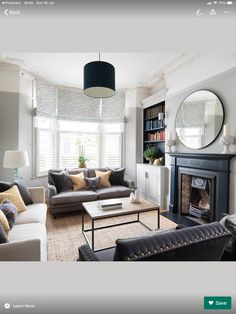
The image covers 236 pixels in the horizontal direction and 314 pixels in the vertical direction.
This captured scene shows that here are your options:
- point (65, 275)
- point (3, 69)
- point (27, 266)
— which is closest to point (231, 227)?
point (65, 275)

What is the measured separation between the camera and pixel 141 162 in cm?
443

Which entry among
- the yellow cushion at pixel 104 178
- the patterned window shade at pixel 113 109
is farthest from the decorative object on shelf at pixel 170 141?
the patterned window shade at pixel 113 109

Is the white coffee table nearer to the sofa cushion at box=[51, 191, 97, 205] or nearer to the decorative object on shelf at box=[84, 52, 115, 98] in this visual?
the sofa cushion at box=[51, 191, 97, 205]

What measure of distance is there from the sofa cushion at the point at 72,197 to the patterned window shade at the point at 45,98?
1.83 metres

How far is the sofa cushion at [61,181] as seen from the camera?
3314 mm

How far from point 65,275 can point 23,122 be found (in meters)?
3.51

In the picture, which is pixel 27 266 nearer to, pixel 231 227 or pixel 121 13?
pixel 121 13

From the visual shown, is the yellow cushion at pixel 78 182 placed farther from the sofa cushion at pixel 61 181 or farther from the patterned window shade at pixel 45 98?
the patterned window shade at pixel 45 98

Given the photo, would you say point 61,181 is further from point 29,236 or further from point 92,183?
point 29,236

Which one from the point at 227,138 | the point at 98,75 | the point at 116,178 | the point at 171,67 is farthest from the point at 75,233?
the point at 171,67

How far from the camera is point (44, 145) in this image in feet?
12.7

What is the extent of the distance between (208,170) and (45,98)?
3.57 metres

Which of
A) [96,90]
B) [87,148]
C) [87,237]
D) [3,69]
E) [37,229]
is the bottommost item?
[87,237]

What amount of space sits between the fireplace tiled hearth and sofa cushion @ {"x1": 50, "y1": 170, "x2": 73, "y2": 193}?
6.76ft
